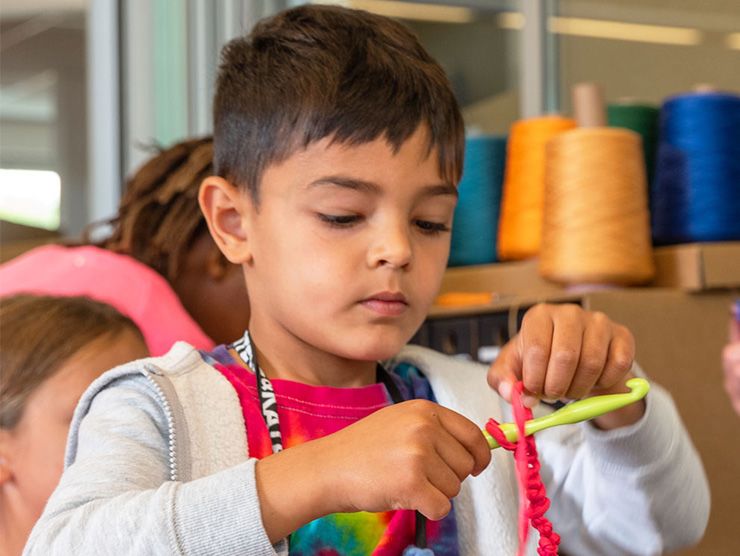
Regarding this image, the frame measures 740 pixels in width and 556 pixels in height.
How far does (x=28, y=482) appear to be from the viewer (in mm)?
1101

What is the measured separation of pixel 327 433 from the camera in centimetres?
84

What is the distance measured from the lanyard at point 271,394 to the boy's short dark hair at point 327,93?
0.12 meters

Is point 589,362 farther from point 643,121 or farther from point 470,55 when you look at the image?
point 470,55

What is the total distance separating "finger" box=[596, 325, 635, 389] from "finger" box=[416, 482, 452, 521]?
181 millimetres

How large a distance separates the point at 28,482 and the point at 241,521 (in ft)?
1.68

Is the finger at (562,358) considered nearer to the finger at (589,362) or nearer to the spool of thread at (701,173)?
the finger at (589,362)

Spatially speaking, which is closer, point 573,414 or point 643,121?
point 573,414

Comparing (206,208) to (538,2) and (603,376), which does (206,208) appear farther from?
(538,2)

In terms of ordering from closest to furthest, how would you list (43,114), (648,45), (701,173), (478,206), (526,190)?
1. (701,173)
2. (526,190)
3. (478,206)
4. (648,45)
5. (43,114)

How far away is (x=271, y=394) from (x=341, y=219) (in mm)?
146

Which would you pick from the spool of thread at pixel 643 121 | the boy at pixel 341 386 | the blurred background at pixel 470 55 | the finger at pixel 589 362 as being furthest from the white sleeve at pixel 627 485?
the blurred background at pixel 470 55

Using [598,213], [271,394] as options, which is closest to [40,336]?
[271,394]

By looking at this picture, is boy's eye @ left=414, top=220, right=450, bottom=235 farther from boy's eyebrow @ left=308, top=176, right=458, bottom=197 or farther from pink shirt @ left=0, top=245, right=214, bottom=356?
pink shirt @ left=0, top=245, right=214, bottom=356

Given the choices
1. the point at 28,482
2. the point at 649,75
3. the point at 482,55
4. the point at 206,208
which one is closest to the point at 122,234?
the point at 28,482
